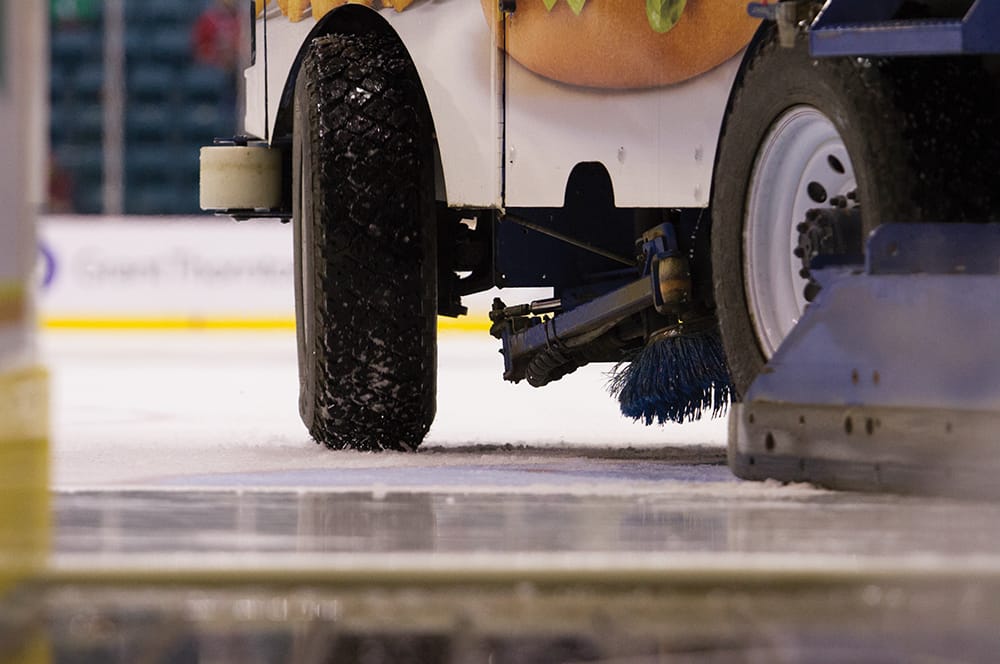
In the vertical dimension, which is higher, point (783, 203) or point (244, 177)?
point (244, 177)

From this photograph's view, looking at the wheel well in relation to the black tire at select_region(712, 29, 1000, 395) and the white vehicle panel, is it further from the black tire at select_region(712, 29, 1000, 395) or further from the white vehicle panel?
the black tire at select_region(712, 29, 1000, 395)

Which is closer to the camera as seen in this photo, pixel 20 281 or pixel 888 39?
pixel 20 281

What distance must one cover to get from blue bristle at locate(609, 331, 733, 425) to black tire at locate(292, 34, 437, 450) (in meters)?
0.56

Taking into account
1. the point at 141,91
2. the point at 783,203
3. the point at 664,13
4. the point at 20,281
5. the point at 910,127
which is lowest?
the point at 20,281

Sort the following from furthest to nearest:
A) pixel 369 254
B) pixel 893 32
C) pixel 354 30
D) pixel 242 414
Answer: pixel 242 414
pixel 354 30
pixel 369 254
pixel 893 32

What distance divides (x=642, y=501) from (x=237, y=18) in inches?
490

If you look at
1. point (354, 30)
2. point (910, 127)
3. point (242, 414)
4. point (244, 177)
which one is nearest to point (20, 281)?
point (910, 127)

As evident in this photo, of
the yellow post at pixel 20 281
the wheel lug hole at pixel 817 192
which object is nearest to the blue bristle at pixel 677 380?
the wheel lug hole at pixel 817 192

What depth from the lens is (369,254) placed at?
5.84 m

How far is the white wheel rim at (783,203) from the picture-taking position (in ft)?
14.0

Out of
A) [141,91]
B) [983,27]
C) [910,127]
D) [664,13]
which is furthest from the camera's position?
[141,91]

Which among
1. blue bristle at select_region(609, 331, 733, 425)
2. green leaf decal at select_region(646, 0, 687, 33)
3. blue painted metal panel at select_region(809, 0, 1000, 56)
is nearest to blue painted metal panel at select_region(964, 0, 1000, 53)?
blue painted metal panel at select_region(809, 0, 1000, 56)

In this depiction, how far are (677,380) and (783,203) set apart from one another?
1.34 meters

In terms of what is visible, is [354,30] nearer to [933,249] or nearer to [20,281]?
[933,249]
